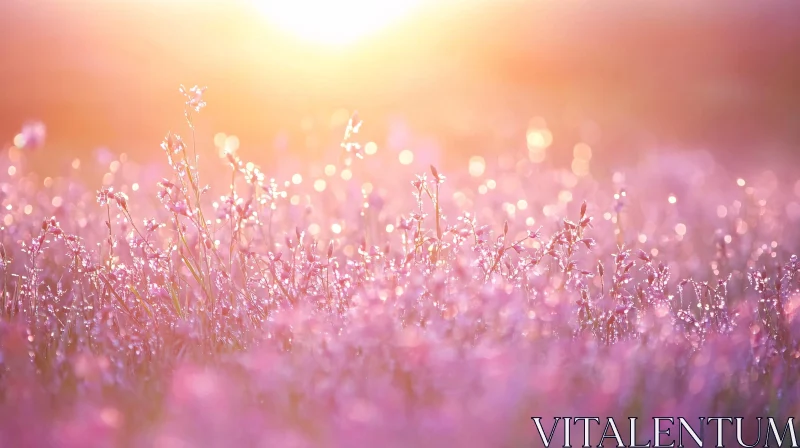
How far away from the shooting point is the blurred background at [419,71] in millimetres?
11336

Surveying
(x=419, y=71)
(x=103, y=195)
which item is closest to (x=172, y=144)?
(x=103, y=195)

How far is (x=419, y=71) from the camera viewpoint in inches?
571

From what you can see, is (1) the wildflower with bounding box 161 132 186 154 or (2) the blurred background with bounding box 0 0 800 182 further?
(2) the blurred background with bounding box 0 0 800 182

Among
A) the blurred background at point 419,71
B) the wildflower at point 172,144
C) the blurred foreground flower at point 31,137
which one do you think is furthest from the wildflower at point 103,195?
the blurred background at point 419,71

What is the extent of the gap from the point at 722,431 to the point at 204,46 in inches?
546

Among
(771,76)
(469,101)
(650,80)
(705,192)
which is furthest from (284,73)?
(705,192)

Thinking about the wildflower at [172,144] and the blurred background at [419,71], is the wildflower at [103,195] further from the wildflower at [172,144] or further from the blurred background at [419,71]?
the blurred background at [419,71]

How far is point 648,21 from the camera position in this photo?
13.7 metres

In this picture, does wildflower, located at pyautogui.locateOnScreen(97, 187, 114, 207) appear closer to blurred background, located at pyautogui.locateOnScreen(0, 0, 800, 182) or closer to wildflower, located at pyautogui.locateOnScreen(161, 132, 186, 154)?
wildflower, located at pyautogui.locateOnScreen(161, 132, 186, 154)

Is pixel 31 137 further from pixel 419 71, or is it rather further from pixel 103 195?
pixel 419 71

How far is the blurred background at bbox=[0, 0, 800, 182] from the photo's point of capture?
11.3 metres

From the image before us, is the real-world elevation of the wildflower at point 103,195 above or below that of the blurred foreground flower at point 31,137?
below

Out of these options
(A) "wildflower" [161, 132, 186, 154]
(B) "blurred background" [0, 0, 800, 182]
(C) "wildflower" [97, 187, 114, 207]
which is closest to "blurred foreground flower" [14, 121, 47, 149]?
(C) "wildflower" [97, 187, 114, 207]

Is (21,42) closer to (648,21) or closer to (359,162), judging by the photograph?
(359,162)
